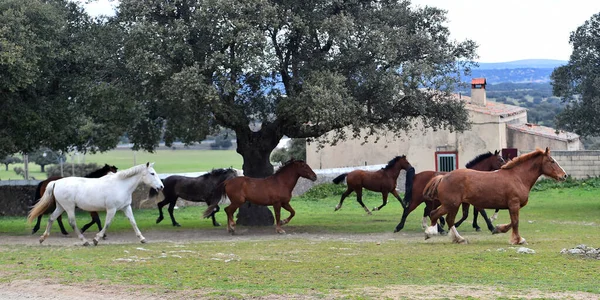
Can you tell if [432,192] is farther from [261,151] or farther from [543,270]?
[261,151]

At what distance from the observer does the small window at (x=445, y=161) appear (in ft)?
135

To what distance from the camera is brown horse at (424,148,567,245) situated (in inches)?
669

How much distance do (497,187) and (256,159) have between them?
870 centimetres

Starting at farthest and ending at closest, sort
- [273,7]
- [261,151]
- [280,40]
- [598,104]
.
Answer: [598,104], [261,151], [280,40], [273,7]

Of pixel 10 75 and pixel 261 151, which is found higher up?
pixel 10 75

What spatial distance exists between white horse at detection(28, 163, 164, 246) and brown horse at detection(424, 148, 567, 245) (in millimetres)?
6379

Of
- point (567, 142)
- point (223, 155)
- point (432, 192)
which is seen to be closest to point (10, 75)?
point (432, 192)

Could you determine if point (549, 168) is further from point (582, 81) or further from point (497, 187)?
point (582, 81)

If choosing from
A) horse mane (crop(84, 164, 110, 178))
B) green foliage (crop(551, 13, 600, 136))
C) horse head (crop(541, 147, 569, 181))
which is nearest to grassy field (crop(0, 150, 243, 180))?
green foliage (crop(551, 13, 600, 136))

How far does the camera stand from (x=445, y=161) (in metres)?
41.5

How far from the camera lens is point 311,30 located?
21.3 m

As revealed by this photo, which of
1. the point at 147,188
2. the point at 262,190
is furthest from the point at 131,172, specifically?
the point at 147,188

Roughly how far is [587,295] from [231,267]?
5773 millimetres

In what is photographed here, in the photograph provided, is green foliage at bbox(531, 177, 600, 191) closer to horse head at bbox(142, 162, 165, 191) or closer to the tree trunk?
the tree trunk
